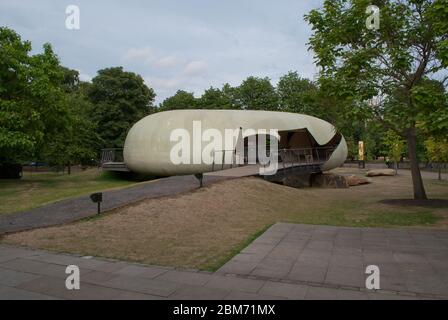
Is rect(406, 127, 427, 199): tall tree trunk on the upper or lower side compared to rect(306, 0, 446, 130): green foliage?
lower

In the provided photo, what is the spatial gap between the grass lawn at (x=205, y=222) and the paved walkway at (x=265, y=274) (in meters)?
0.60

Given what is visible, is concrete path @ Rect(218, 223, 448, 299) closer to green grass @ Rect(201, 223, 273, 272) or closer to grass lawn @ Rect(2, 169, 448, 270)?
green grass @ Rect(201, 223, 273, 272)

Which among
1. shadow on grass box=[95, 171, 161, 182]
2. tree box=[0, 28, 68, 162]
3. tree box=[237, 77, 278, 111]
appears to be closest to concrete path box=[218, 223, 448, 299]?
tree box=[0, 28, 68, 162]

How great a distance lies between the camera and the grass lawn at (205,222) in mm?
7625

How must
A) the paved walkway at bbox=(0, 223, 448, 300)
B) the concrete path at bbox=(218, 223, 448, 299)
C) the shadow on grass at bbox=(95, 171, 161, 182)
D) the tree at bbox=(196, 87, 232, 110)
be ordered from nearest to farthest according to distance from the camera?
the paved walkway at bbox=(0, 223, 448, 300), the concrete path at bbox=(218, 223, 448, 299), the shadow on grass at bbox=(95, 171, 161, 182), the tree at bbox=(196, 87, 232, 110)

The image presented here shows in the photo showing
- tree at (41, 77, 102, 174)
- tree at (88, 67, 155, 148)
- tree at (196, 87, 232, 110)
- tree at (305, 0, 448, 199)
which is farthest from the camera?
tree at (196, 87, 232, 110)

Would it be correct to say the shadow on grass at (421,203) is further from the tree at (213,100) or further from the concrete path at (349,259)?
the tree at (213,100)

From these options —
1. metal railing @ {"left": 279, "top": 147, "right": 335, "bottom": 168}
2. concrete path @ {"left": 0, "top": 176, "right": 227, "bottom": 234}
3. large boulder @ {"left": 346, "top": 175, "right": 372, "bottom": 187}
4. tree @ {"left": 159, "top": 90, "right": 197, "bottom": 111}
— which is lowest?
large boulder @ {"left": 346, "top": 175, "right": 372, "bottom": 187}

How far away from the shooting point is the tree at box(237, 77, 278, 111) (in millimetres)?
48062

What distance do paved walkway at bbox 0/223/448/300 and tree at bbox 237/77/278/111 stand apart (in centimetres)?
4059

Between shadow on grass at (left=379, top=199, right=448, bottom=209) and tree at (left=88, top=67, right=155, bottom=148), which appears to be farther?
tree at (left=88, top=67, right=155, bottom=148)

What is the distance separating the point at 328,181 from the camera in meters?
28.2

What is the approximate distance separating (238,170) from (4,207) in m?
11.9
